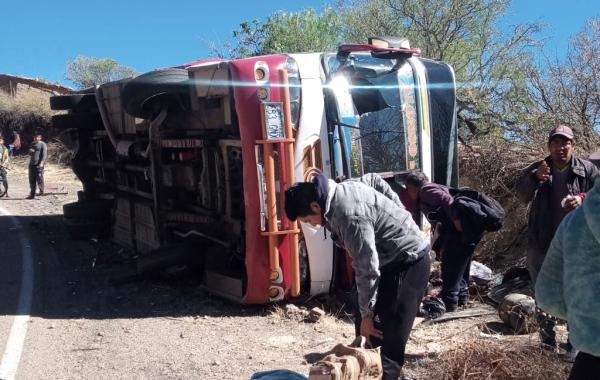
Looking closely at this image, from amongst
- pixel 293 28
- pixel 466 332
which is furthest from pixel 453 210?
pixel 293 28

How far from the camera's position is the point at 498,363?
151 inches

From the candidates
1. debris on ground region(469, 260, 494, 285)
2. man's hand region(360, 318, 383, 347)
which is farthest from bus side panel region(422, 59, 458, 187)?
man's hand region(360, 318, 383, 347)

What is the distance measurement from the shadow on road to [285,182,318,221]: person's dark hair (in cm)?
297

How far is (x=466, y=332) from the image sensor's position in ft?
17.4

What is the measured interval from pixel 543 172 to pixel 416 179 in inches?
62.1

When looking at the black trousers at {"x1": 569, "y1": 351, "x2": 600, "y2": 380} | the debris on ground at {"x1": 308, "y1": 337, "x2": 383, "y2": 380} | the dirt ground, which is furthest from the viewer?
the dirt ground

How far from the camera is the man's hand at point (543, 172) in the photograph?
4570 millimetres

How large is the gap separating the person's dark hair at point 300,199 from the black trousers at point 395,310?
65 centimetres

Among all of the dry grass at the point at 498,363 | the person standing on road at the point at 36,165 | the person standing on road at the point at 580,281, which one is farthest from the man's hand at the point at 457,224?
the person standing on road at the point at 36,165

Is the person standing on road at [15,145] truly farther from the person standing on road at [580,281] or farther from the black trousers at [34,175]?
the person standing on road at [580,281]

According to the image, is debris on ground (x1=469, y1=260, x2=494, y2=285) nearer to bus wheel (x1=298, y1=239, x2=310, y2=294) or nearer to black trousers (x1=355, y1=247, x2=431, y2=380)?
bus wheel (x1=298, y1=239, x2=310, y2=294)

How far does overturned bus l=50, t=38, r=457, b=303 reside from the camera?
18.5 feet

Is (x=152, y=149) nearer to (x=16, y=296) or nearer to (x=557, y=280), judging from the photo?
(x=16, y=296)

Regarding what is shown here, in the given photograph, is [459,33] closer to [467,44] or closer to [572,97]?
[467,44]
